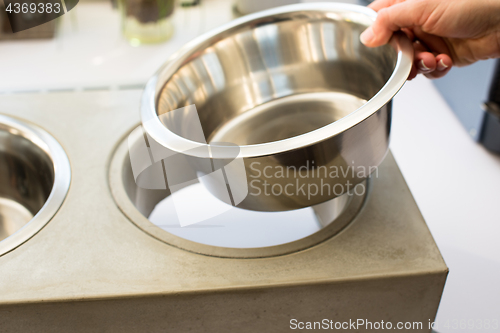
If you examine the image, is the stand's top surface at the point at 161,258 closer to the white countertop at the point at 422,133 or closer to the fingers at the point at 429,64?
the fingers at the point at 429,64

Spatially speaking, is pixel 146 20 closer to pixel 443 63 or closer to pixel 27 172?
pixel 27 172

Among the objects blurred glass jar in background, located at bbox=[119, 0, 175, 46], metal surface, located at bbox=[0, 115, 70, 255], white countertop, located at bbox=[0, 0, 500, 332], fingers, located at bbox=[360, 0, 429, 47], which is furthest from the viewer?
blurred glass jar in background, located at bbox=[119, 0, 175, 46]

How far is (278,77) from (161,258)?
442mm

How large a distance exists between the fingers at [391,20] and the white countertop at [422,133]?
503 millimetres

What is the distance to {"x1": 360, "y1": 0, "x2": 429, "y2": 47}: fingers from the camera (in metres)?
0.69

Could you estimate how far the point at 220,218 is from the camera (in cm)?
84

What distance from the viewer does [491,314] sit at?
86cm

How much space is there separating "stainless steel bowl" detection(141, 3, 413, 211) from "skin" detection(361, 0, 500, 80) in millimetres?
36

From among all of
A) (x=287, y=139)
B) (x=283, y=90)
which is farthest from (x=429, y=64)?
(x=287, y=139)

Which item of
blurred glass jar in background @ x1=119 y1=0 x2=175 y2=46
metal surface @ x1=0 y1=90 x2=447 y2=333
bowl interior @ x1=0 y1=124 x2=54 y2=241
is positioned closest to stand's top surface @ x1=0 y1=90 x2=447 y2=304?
metal surface @ x1=0 y1=90 x2=447 y2=333

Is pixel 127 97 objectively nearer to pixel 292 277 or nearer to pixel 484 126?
pixel 292 277

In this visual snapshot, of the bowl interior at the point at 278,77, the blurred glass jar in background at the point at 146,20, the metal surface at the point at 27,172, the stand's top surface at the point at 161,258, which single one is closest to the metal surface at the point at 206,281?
the stand's top surface at the point at 161,258

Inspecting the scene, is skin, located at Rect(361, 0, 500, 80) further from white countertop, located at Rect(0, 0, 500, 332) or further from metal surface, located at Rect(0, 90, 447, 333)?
white countertop, located at Rect(0, 0, 500, 332)

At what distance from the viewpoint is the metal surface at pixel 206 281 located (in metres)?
0.59
